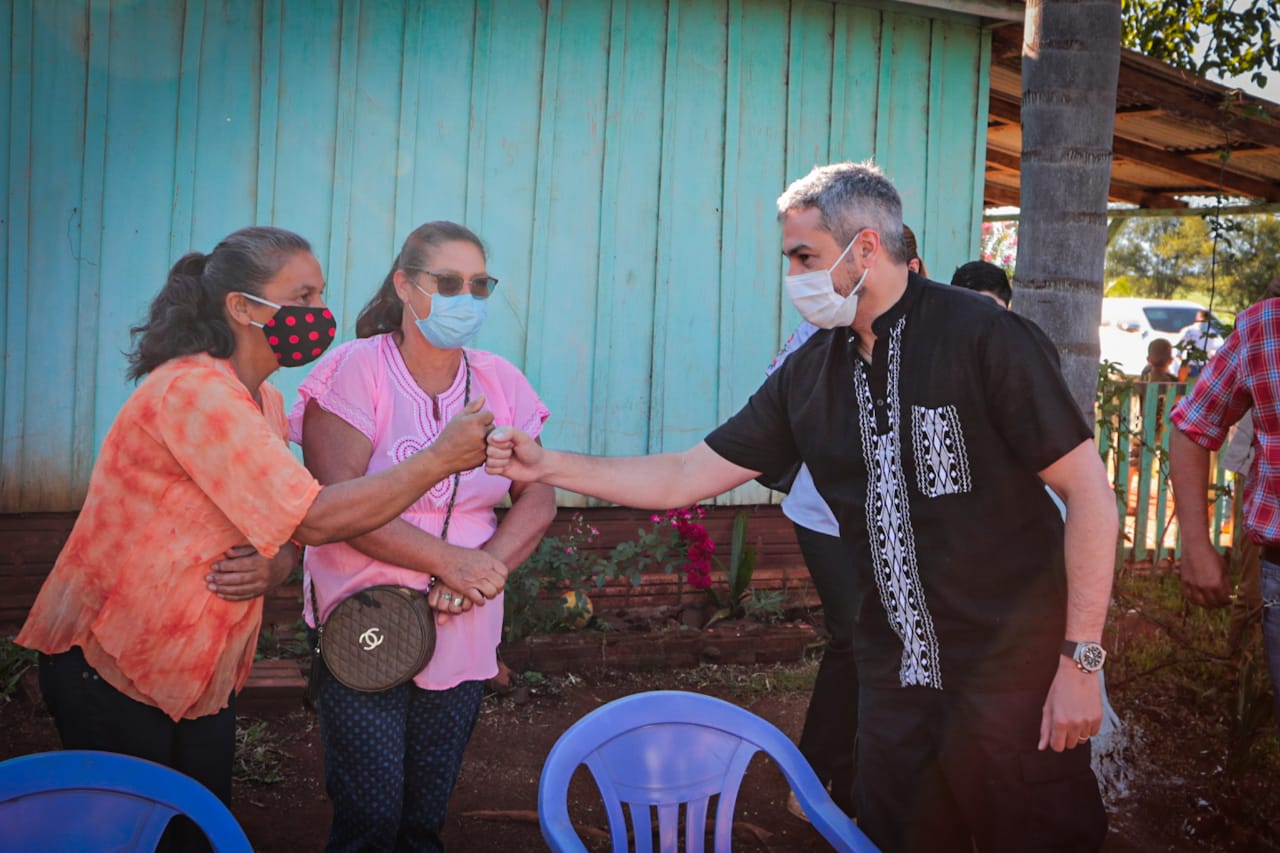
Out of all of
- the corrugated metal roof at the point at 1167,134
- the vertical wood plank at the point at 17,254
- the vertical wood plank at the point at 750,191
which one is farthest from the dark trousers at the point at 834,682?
the corrugated metal roof at the point at 1167,134

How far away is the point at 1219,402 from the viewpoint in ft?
11.1

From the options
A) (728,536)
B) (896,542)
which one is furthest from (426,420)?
(728,536)

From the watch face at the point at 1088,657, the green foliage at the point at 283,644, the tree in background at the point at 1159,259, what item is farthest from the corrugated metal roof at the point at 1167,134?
the tree in background at the point at 1159,259

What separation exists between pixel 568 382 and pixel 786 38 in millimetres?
2356

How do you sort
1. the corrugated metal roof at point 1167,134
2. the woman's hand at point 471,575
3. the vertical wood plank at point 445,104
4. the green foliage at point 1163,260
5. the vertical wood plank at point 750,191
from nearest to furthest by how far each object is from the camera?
the woman's hand at point 471,575
the vertical wood plank at point 445,104
the vertical wood plank at point 750,191
the corrugated metal roof at point 1167,134
the green foliage at point 1163,260

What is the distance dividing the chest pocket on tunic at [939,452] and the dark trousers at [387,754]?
1290 millimetres

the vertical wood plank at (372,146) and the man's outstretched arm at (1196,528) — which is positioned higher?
the vertical wood plank at (372,146)

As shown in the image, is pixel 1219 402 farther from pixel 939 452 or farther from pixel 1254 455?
pixel 939 452

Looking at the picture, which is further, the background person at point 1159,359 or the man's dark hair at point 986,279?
the background person at point 1159,359

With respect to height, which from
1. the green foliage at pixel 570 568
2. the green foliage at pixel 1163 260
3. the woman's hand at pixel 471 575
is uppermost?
the green foliage at pixel 1163 260

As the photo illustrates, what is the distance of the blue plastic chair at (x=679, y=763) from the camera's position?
92.8 inches

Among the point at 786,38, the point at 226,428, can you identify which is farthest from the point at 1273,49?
the point at 226,428

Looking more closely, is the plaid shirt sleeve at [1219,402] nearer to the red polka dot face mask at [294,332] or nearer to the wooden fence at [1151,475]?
the red polka dot face mask at [294,332]

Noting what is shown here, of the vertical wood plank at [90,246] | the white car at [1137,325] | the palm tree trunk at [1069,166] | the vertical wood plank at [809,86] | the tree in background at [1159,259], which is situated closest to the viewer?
the palm tree trunk at [1069,166]
